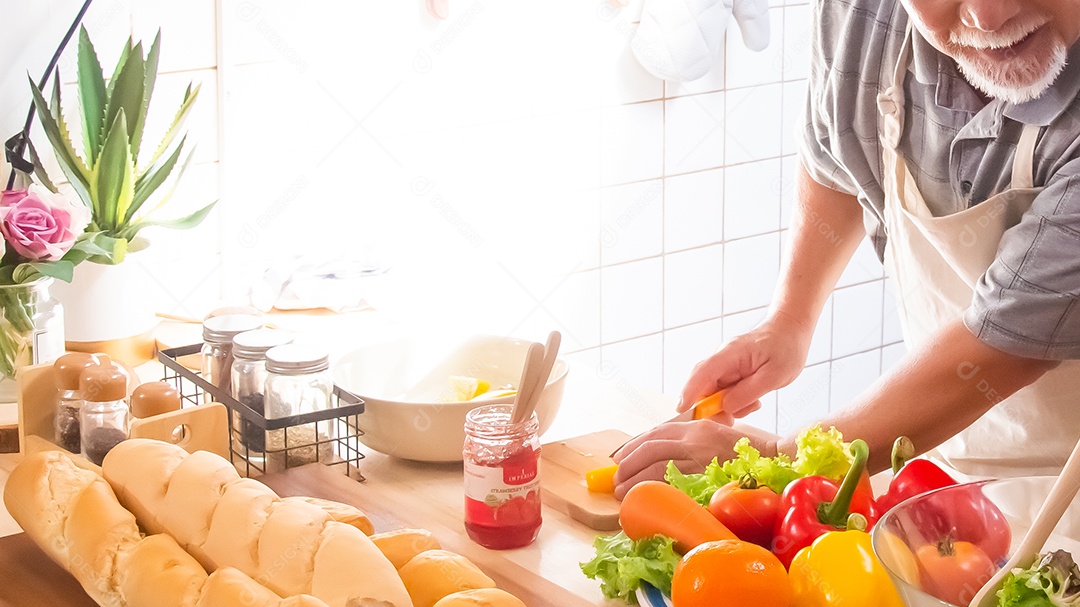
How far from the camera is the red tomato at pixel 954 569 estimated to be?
0.84 metres

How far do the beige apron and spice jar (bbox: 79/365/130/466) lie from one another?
85 cm

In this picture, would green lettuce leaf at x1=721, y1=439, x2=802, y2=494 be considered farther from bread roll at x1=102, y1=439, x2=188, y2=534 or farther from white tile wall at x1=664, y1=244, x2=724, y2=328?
white tile wall at x1=664, y1=244, x2=724, y2=328

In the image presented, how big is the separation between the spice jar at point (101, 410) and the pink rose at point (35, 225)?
0.26m

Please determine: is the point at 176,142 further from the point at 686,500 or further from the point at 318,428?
the point at 686,500

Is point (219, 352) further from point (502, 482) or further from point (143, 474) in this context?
point (502, 482)

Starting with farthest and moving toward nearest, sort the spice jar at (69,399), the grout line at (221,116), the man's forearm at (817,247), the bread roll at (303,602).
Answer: the grout line at (221,116)
the man's forearm at (817,247)
the spice jar at (69,399)
the bread roll at (303,602)

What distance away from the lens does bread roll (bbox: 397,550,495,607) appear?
3.14 feet

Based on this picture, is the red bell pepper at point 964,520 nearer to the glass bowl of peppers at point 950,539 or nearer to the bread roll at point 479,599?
the glass bowl of peppers at point 950,539

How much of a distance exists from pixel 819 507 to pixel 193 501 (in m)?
0.55

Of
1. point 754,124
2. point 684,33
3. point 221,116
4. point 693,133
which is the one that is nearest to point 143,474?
point 221,116

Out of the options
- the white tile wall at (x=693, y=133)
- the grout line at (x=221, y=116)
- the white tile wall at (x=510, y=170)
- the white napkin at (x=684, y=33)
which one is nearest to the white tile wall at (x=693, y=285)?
the white tile wall at (x=510, y=170)

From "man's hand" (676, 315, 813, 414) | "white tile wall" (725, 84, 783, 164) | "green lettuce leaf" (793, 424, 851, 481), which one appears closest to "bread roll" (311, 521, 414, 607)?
"green lettuce leaf" (793, 424, 851, 481)

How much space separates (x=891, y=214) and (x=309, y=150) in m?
0.95

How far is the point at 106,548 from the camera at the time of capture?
40.7 inches
